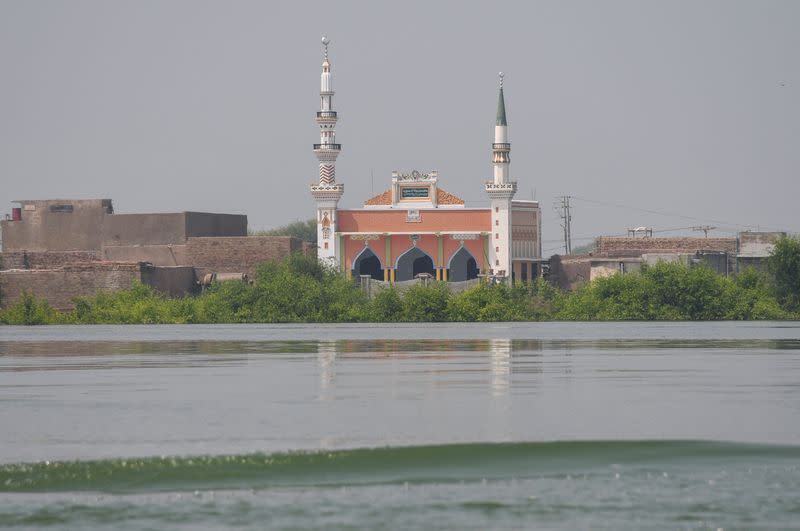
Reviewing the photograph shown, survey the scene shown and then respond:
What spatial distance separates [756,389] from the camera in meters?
12.1

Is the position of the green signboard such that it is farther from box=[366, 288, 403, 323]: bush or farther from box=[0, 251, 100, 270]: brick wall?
box=[366, 288, 403, 323]: bush

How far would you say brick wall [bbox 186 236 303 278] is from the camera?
4938 cm

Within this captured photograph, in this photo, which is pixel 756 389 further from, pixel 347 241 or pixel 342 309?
pixel 347 241

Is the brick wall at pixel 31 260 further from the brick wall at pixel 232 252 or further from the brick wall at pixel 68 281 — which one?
the brick wall at pixel 68 281

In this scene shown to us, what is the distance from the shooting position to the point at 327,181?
59.1 m

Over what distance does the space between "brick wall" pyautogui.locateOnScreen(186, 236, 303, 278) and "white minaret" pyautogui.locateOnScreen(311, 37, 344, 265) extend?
560 cm

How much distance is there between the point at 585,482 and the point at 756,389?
4982 mm

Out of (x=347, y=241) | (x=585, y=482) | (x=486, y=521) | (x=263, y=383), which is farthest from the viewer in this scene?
(x=347, y=241)

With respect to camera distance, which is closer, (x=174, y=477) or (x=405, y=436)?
(x=174, y=477)

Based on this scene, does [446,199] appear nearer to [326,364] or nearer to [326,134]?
[326,134]

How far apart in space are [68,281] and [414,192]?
61.3 feet

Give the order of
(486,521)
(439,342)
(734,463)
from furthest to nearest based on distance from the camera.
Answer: (439,342)
(734,463)
(486,521)

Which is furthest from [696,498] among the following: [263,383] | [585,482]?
[263,383]

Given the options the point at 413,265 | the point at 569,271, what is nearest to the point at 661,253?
the point at 569,271
